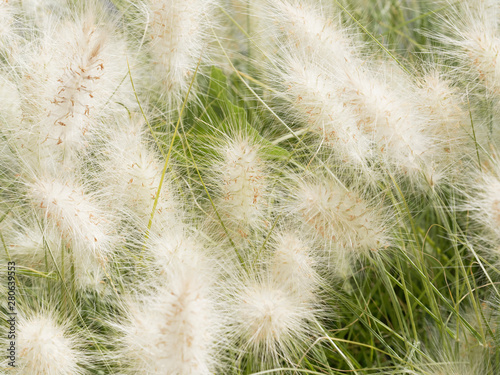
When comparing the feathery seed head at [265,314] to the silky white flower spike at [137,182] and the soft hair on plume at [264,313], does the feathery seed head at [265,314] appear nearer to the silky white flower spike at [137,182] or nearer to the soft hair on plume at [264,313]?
the soft hair on plume at [264,313]

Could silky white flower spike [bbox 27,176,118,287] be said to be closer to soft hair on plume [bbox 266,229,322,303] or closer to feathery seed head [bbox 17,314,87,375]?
feathery seed head [bbox 17,314,87,375]

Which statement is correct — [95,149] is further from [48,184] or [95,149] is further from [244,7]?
[244,7]

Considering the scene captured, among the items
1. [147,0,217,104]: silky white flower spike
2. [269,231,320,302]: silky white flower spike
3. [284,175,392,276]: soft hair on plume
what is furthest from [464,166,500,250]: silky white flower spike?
[147,0,217,104]: silky white flower spike

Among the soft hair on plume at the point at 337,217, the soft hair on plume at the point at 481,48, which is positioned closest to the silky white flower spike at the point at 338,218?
the soft hair on plume at the point at 337,217

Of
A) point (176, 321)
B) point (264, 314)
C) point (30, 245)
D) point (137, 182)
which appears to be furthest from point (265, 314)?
point (30, 245)

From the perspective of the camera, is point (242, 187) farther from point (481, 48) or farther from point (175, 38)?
point (481, 48)
